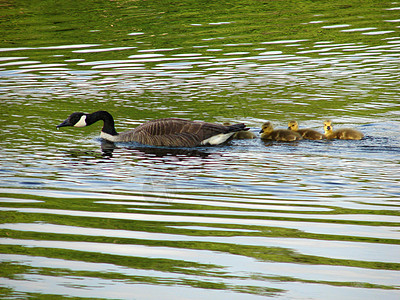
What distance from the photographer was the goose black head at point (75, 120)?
48.8 ft

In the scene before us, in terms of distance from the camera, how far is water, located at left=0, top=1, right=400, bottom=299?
6.07 metres

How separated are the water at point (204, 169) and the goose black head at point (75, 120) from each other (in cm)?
34

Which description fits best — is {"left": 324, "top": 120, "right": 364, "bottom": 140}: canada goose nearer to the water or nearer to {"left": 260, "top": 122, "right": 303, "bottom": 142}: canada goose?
the water

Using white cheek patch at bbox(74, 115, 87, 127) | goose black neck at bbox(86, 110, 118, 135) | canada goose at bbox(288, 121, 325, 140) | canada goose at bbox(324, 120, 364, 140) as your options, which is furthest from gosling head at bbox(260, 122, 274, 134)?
white cheek patch at bbox(74, 115, 87, 127)

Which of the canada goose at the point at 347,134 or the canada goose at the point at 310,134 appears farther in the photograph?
the canada goose at the point at 310,134

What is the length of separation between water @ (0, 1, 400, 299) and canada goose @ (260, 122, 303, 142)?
0.27 m

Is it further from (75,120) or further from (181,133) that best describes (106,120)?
(181,133)

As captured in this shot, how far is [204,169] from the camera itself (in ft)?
37.3

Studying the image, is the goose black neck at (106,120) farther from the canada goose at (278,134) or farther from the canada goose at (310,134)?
the canada goose at (310,134)

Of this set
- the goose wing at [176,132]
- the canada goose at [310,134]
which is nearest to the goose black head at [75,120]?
the goose wing at [176,132]

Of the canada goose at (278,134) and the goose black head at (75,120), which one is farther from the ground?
the goose black head at (75,120)

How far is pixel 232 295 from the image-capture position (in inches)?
217

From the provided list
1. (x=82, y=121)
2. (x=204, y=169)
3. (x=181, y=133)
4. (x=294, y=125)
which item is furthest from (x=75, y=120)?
(x=294, y=125)

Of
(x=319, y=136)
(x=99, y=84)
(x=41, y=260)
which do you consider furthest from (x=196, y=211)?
(x=99, y=84)
